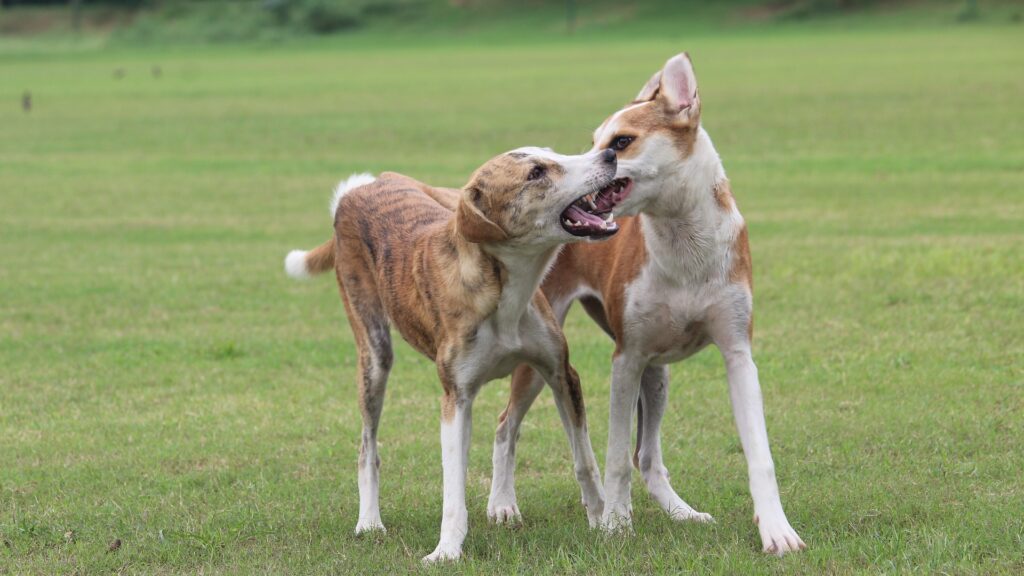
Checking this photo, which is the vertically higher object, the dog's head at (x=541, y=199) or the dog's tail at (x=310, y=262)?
the dog's head at (x=541, y=199)

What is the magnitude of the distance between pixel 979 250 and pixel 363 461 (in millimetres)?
8319

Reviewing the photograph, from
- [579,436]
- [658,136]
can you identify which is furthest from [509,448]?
[658,136]

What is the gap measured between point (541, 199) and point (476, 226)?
0.31 metres

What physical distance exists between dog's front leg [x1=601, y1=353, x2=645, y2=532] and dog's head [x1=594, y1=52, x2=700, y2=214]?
85 cm

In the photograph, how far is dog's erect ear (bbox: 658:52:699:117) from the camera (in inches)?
248

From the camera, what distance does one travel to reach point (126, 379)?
10180 mm

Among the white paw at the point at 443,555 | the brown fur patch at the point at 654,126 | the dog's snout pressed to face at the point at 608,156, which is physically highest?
the brown fur patch at the point at 654,126

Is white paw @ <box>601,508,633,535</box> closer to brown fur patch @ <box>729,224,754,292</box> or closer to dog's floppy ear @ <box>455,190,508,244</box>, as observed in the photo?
brown fur patch @ <box>729,224,754,292</box>

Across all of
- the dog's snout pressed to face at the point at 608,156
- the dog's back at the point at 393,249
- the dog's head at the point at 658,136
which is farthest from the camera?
the dog's back at the point at 393,249

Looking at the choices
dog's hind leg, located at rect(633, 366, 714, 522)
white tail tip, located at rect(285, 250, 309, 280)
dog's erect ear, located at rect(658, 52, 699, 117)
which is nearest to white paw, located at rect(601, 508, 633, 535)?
dog's hind leg, located at rect(633, 366, 714, 522)

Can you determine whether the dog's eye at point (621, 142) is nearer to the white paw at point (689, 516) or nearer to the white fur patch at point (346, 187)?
the white paw at point (689, 516)

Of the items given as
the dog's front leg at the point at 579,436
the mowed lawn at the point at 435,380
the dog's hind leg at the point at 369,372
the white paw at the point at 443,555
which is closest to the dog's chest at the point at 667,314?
the dog's front leg at the point at 579,436

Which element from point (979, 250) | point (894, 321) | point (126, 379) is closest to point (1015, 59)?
point (979, 250)

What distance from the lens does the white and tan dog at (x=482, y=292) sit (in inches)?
244
